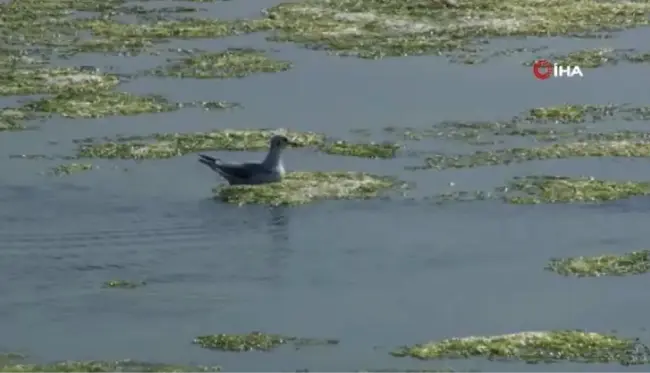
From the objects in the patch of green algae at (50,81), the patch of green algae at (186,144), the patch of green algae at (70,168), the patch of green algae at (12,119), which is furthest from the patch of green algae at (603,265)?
the patch of green algae at (50,81)

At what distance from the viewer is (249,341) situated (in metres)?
23.5

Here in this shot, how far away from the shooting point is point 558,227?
29.5m

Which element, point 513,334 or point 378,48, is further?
point 378,48

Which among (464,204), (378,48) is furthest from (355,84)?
(464,204)

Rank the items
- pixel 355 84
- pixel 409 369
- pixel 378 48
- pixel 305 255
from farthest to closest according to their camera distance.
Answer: pixel 378 48 < pixel 355 84 < pixel 305 255 < pixel 409 369

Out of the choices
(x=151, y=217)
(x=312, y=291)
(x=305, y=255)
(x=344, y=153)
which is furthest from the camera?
(x=344, y=153)

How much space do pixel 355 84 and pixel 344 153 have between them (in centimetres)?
660

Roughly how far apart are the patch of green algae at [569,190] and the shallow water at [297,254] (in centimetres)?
47

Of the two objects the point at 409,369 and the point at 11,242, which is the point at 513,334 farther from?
the point at 11,242

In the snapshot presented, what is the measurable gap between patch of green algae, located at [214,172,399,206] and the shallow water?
0.39 meters

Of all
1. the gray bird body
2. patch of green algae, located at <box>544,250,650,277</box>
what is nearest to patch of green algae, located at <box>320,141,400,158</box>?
the gray bird body

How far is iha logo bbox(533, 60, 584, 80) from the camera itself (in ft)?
137

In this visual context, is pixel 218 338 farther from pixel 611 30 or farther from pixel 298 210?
pixel 611 30

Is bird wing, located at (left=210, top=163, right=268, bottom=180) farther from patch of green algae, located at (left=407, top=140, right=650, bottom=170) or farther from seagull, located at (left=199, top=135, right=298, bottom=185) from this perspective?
patch of green algae, located at (left=407, top=140, right=650, bottom=170)
